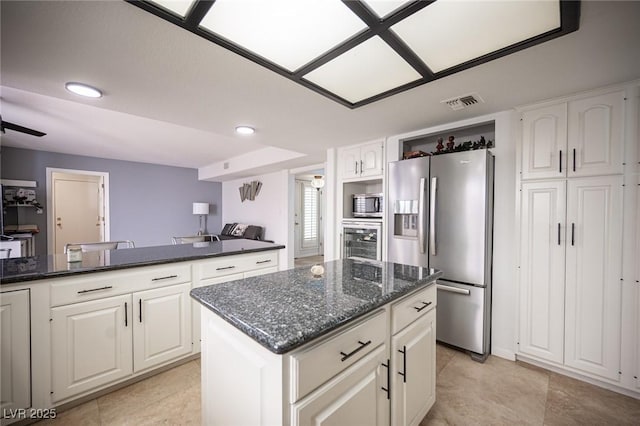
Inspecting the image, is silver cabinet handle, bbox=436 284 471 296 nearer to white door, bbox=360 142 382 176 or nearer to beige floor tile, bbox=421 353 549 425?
beige floor tile, bbox=421 353 549 425

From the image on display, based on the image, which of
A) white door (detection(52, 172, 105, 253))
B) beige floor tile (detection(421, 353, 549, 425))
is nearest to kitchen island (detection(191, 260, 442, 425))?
beige floor tile (detection(421, 353, 549, 425))

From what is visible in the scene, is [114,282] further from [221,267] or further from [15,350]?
[221,267]

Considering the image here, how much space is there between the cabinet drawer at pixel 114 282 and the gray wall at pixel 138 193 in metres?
5.06

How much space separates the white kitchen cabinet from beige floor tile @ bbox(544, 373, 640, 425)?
0.44 ft

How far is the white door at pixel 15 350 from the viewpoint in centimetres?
144

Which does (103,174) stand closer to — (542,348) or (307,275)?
(307,275)

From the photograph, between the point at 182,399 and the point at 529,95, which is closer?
the point at 182,399

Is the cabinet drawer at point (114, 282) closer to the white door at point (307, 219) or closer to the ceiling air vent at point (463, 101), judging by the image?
the ceiling air vent at point (463, 101)

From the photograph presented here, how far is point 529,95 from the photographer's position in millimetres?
2021

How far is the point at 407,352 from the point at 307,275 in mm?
658

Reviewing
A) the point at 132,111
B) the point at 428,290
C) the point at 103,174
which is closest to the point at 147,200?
the point at 103,174

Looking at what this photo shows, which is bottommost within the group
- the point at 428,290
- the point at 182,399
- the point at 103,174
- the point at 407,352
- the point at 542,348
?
the point at 182,399

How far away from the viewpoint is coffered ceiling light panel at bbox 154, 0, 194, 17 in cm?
111

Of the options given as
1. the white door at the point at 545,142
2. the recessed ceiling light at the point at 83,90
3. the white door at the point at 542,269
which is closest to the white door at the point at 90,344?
the recessed ceiling light at the point at 83,90
